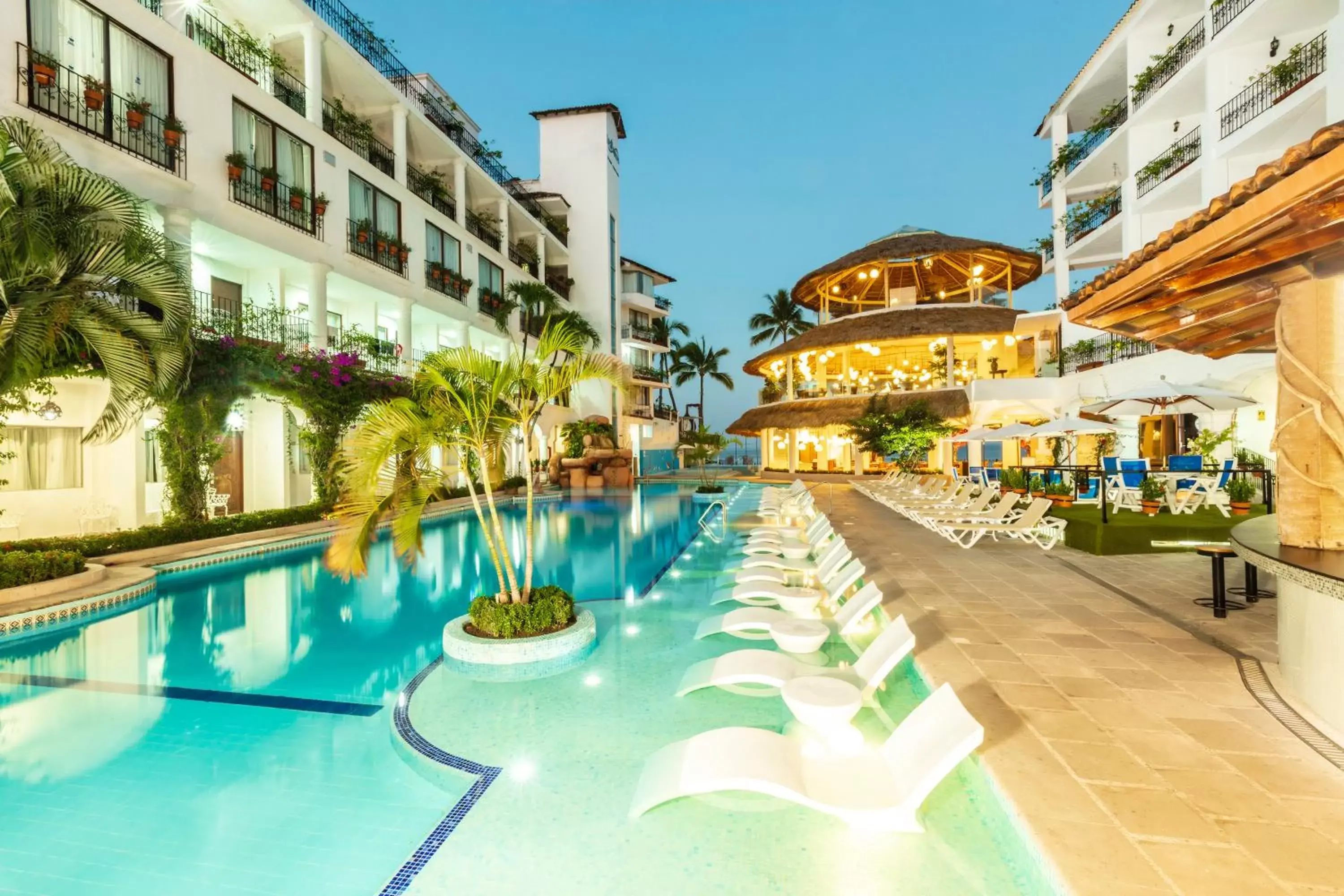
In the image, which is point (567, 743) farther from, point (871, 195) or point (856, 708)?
point (871, 195)

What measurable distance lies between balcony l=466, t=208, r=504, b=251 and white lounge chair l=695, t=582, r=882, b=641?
2165cm

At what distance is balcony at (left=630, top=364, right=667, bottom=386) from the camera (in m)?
39.4

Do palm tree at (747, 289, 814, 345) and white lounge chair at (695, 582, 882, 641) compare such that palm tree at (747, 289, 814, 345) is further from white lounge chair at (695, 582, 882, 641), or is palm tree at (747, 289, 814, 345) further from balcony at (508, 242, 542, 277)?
white lounge chair at (695, 582, 882, 641)

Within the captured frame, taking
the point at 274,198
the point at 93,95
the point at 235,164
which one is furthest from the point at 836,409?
the point at 93,95

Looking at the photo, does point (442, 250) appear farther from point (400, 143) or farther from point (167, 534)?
point (167, 534)

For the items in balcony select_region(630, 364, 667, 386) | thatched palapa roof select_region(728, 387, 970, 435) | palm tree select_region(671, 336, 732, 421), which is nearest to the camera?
thatched palapa roof select_region(728, 387, 970, 435)

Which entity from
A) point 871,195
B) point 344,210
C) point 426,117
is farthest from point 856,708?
point 871,195

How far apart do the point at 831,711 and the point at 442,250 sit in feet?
73.4

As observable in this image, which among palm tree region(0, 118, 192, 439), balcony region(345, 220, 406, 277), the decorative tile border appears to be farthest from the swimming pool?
balcony region(345, 220, 406, 277)

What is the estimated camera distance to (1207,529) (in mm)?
8508

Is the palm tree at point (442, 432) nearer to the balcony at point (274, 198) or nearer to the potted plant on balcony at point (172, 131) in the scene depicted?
the potted plant on balcony at point (172, 131)

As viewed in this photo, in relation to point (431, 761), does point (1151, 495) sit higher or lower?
higher

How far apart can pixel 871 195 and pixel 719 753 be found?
580 ft

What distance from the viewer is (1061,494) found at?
13016mm
